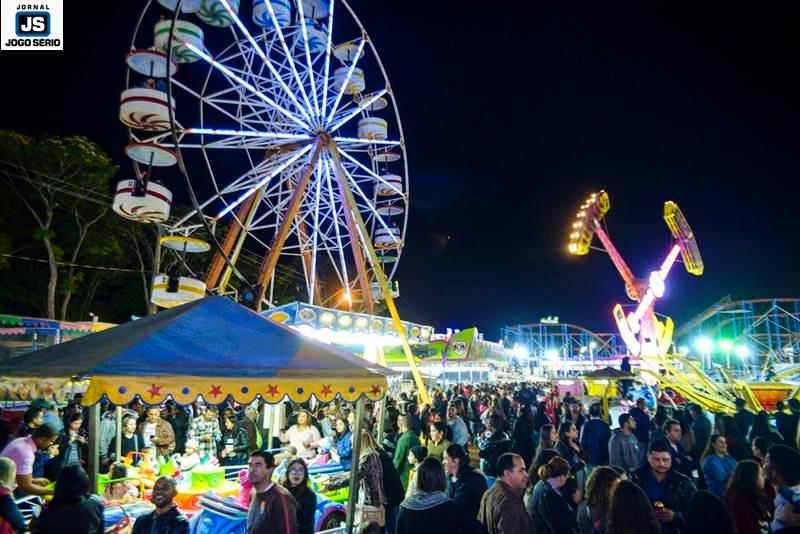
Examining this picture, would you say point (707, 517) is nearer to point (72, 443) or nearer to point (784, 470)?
point (784, 470)

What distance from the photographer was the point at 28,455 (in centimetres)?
607

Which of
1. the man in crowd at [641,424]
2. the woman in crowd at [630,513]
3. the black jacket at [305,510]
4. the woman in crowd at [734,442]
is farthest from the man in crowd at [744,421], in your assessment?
the black jacket at [305,510]

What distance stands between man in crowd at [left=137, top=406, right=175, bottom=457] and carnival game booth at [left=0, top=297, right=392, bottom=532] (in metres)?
3.80

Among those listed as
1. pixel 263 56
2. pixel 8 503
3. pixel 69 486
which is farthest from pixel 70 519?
pixel 263 56

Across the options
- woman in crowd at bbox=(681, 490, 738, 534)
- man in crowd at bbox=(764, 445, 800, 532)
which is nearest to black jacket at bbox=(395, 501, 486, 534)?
woman in crowd at bbox=(681, 490, 738, 534)

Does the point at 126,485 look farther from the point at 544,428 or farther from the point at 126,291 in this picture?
the point at 126,291

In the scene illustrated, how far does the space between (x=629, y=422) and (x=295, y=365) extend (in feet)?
16.1

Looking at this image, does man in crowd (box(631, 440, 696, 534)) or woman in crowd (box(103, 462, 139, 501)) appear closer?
man in crowd (box(631, 440, 696, 534))

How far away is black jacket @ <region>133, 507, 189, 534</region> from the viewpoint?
393 cm

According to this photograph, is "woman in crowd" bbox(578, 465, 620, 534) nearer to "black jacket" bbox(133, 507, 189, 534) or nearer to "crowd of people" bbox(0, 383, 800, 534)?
"crowd of people" bbox(0, 383, 800, 534)

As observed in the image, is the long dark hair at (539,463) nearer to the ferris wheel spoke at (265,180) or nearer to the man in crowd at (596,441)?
the man in crowd at (596,441)

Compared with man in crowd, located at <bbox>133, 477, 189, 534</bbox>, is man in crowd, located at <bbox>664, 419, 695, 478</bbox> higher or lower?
lower

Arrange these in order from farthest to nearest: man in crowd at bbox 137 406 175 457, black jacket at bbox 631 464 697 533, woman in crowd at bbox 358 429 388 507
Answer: man in crowd at bbox 137 406 175 457, woman in crowd at bbox 358 429 388 507, black jacket at bbox 631 464 697 533

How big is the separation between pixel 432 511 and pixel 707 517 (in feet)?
5.78
